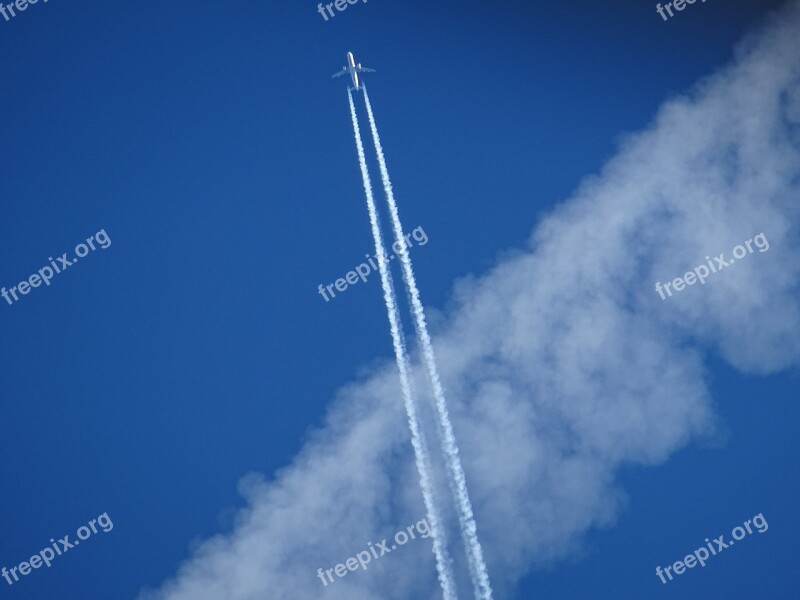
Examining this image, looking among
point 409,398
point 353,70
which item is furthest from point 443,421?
point 353,70

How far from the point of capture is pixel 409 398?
66.0 feet

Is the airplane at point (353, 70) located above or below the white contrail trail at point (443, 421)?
above

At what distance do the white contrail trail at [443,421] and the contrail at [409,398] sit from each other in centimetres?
39

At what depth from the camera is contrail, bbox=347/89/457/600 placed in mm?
19031

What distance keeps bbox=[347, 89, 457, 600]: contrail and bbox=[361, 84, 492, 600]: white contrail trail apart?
15.5 inches

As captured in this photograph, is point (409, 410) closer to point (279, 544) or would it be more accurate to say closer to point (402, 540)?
point (402, 540)

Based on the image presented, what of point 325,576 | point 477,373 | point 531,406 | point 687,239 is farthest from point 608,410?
point 325,576

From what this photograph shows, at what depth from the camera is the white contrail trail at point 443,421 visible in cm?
1912

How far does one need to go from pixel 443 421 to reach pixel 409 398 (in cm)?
97

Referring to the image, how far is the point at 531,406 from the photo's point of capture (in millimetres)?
20609

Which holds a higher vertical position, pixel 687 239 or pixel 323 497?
pixel 687 239

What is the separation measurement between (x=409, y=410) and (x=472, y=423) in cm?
168

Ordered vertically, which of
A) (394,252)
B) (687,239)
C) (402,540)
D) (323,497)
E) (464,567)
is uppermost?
(394,252)

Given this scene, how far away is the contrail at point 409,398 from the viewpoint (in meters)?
19.0
